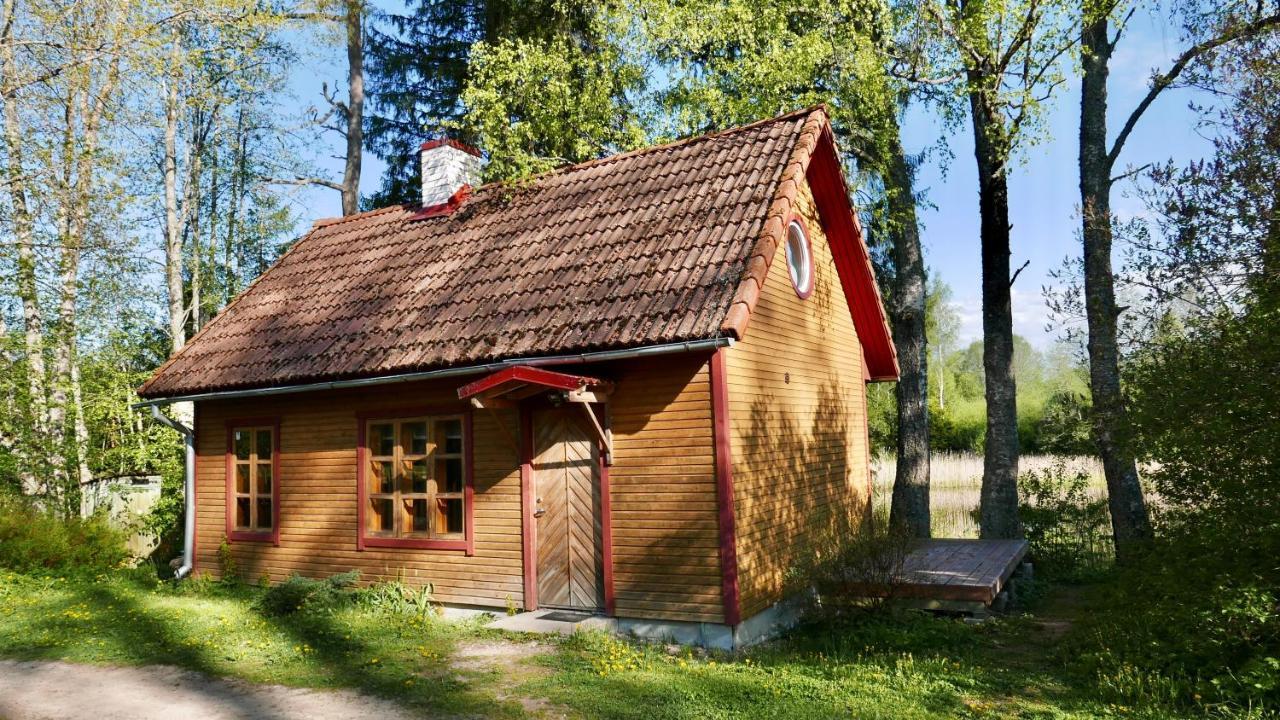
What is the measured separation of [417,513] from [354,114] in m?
15.6

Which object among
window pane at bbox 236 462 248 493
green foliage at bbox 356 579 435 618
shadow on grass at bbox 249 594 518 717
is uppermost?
window pane at bbox 236 462 248 493

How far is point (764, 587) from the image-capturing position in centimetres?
888

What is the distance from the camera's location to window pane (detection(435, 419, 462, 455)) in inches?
398

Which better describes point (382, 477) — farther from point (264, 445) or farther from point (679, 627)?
point (679, 627)

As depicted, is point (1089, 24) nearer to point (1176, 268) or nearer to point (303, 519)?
point (1176, 268)

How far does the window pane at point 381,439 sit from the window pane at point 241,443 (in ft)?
8.87

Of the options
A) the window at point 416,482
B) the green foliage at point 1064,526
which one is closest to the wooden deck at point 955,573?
the green foliage at point 1064,526

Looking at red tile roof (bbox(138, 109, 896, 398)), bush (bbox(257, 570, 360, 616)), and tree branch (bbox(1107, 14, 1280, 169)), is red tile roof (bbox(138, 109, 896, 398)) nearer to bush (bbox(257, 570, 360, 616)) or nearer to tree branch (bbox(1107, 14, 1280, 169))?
bush (bbox(257, 570, 360, 616))

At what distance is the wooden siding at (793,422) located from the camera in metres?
8.71

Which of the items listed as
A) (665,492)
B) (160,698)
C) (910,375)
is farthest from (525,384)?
(910,375)

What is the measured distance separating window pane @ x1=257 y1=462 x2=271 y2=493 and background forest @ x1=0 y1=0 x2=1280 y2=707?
482 cm

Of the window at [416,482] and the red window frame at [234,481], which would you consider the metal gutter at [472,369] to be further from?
the window at [416,482]

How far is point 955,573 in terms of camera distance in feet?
32.4

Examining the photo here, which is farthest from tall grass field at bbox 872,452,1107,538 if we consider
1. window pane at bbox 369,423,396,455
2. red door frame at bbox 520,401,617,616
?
window pane at bbox 369,423,396,455
